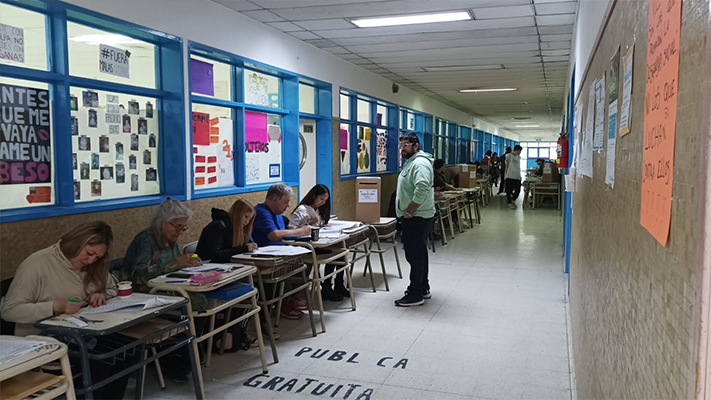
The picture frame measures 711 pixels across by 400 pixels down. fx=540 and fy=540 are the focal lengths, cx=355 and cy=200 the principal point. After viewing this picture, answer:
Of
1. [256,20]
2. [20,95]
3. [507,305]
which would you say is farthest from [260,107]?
[507,305]

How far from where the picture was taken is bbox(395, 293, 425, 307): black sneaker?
5.13 meters

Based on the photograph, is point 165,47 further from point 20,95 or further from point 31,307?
point 31,307

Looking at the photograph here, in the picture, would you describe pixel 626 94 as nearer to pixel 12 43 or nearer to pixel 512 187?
pixel 12 43

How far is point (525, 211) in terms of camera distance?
13.3 metres

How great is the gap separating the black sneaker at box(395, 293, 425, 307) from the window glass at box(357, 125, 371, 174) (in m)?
4.64

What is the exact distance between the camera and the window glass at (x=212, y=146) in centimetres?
525

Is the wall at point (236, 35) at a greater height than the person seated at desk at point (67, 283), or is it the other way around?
the wall at point (236, 35)

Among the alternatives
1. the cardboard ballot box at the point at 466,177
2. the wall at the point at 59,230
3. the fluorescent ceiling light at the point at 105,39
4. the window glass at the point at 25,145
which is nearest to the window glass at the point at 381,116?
the cardboard ballot box at the point at 466,177

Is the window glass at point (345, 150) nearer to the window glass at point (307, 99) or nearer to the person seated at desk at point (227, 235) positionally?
the window glass at point (307, 99)

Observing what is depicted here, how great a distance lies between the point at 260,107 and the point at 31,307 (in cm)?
396

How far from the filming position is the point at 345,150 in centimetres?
902

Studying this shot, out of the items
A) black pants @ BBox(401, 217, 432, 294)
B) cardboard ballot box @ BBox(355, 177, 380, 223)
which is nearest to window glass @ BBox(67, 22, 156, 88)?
cardboard ballot box @ BBox(355, 177, 380, 223)

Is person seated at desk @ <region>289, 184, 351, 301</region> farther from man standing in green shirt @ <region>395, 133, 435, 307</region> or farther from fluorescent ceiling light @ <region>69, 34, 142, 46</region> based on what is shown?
fluorescent ceiling light @ <region>69, 34, 142, 46</region>

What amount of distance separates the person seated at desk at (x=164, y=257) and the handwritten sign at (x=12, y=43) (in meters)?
1.31
